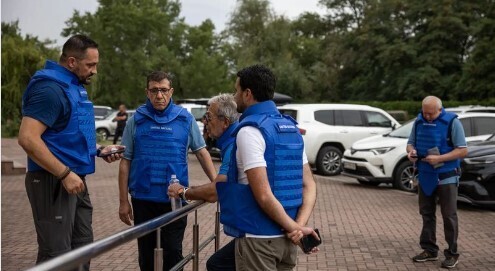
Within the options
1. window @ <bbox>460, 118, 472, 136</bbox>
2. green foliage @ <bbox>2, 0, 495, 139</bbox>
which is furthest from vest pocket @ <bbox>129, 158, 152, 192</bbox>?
green foliage @ <bbox>2, 0, 495, 139</bbox>

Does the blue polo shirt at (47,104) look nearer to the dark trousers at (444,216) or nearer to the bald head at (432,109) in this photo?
the bald head at (432,109)

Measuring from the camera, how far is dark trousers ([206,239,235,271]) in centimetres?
384

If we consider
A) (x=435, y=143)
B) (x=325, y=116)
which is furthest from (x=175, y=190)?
(x=325, y=116)

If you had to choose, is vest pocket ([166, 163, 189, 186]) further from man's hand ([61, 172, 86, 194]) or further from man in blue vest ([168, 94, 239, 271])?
man's hand ([61, 172, 86, 194])

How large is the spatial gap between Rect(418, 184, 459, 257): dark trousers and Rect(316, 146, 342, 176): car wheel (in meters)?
9.99

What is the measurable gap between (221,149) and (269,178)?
0.73 meters

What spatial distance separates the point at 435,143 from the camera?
7.14 meters

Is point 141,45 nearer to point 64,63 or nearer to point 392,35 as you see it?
point 392,35

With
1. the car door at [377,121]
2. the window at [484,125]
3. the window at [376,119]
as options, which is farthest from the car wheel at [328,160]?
the window at [484,125]

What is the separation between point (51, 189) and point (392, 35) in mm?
52849

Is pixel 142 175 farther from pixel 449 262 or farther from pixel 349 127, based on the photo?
pixel 349 127

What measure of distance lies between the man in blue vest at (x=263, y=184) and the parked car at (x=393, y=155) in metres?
10.8

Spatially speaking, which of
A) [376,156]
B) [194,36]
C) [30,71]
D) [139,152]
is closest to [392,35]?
[194,36]

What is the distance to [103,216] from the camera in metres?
10.6
